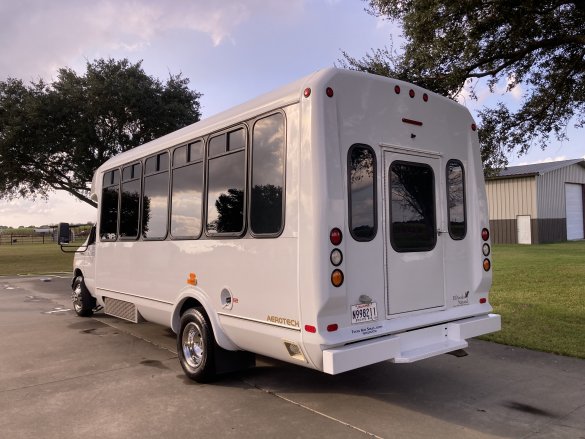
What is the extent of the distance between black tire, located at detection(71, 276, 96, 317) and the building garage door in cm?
3605

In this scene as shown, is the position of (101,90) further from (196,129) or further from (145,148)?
(196,129)

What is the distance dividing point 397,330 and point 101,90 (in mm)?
20305

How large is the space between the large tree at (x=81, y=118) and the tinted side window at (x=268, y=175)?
18730 millimetres

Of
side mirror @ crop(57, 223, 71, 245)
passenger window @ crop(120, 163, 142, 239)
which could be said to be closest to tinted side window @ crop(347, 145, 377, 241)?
passenger window @ crop(120, 163, 142, 239)

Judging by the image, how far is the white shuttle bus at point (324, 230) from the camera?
401 cm

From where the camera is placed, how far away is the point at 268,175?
446cm

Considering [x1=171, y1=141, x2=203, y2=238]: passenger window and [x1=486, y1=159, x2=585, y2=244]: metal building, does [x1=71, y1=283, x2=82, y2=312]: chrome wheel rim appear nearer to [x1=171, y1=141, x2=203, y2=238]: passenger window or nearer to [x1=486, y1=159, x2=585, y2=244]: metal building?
[x1=171, y1=141, x2=203, y2=238]: passenger window

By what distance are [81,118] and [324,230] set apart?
2072 cm

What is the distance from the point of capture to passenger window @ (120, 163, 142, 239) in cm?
676

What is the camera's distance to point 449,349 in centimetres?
469

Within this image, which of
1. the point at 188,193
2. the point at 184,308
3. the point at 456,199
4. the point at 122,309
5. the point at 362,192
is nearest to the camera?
the point at 362,192

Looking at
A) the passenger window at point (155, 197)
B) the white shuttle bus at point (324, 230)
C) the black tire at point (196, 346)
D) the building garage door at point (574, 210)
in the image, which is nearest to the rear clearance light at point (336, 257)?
the white shuttle bus at point (324, 230)

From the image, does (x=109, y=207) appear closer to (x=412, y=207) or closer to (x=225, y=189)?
(x=225, y=189)

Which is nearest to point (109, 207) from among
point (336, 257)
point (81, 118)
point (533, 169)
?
point (336, 257)
